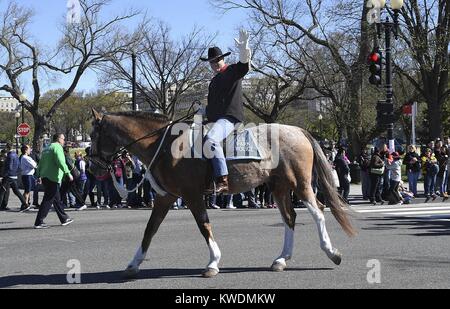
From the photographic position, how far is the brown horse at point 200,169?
24.9 ft

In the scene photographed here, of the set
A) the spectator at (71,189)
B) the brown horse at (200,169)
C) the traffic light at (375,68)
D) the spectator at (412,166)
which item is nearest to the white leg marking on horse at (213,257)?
the brown horse at (200,169)

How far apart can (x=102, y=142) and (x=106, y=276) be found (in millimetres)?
1745

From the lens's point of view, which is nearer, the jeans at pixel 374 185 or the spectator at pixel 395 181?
the spectator at pixel 395 181

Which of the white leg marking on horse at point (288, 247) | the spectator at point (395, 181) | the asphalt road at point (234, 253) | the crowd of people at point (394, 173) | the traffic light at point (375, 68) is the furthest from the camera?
the traffic light at point (375, 68)

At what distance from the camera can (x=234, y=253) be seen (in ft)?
30.1

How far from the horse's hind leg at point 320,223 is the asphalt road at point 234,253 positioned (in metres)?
0.18

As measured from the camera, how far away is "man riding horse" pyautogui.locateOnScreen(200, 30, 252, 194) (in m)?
7.55

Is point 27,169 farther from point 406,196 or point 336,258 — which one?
point 336,258

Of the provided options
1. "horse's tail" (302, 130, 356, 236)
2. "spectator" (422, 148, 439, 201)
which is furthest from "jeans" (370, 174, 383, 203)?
"horse's tail" (302, 130, 356, 236)

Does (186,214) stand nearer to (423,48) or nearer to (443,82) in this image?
(423,48)

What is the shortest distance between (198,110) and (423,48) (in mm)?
22045

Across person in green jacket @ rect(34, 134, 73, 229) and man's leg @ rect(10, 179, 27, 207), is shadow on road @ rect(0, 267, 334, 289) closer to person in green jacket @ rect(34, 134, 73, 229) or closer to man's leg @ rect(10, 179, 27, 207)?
person in green jacket @ rect(34, 134, 73, 229)

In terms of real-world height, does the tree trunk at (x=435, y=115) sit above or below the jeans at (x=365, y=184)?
above

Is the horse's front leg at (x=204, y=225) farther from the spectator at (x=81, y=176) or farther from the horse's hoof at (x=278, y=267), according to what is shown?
the spectator at (x=81, y=176)
